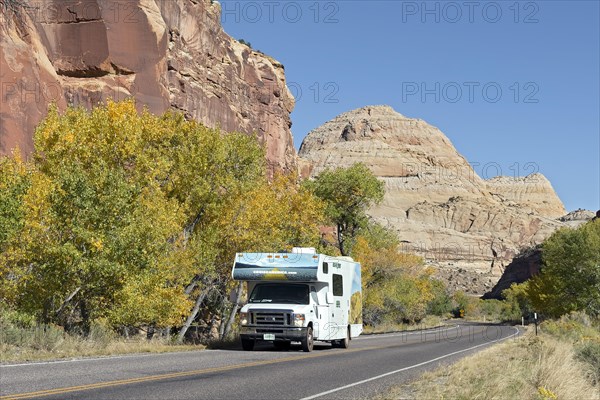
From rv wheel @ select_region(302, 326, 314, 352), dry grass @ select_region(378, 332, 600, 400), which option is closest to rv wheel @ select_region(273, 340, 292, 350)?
rv wheel @ select_region(302, 326, 314, 352)

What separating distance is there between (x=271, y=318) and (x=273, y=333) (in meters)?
0.48

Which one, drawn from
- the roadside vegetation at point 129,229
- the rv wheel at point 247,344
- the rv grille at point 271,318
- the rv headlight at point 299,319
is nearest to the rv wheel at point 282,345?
the rv wheel at point 247,344

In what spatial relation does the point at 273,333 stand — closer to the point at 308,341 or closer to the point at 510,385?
the point at 308,341

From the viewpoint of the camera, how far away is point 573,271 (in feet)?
227

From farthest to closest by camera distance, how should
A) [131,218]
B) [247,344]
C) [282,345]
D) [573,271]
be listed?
[573,271], [282,345], [247,344], [131,218]

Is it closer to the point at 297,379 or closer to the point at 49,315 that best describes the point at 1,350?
the point at 49,315

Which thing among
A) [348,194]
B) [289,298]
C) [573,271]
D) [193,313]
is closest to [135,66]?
[348,194]

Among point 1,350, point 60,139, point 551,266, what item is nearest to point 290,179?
point 60,139

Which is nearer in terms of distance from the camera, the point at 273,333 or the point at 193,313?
Answer: the point at 273,333

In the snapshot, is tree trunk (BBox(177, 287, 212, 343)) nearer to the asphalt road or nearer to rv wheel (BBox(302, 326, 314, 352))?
rv wheel (BBox(302, 326, 314, 352))

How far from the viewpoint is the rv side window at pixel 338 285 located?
24328 millimetres

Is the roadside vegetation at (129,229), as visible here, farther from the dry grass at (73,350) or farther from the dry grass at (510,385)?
the dry grass at (510,385)

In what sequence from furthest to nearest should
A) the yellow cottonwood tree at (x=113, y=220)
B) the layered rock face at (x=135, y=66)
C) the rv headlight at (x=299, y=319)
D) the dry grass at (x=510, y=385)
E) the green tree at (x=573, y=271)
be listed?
the green tree at (x=573, y=271) < the layered rock face at (x=135, y=66) < the rv headlight at (x=299, y=319) < the yellow cottonwood tree at (x=113, y=220) < the dry grass at (x=510, y=385)

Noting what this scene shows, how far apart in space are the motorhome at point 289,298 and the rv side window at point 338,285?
0.04 metres
